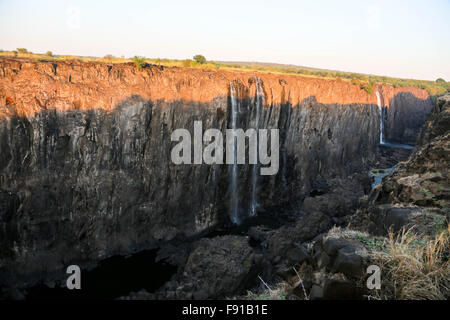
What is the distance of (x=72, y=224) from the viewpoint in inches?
680

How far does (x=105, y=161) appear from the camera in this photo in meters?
18.2

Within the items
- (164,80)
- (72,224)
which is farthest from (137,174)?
(164,80)

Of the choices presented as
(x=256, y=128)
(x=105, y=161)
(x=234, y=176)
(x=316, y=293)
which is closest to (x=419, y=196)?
(x=316, y=293)

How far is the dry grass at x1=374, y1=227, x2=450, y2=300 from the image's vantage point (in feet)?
14.8

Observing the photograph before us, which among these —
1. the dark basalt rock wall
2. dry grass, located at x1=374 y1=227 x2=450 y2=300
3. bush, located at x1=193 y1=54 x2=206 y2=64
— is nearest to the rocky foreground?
dry grass, located at x1=374 y1=227 x2=450 y2=300

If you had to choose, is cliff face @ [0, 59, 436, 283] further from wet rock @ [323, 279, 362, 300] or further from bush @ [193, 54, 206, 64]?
wet rock @ [323, 279, 362, 300]

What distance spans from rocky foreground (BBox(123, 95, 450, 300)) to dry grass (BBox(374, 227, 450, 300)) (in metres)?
0.01

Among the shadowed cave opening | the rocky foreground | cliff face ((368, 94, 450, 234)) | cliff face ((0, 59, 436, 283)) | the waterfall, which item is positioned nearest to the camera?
the rocky foreground

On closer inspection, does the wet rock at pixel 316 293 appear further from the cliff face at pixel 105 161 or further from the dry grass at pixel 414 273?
the cliff face at pixel 105 161

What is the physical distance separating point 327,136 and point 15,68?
98.0 feet

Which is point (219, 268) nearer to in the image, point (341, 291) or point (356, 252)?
point (356, 252)

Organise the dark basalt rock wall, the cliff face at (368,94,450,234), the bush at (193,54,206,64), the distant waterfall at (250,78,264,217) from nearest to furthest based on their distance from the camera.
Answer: the cliff face at (368,94,450,234), the distant waterfall at (250,78,264,217), the bush at (193,54,206,64), the dark basalt rock wall
